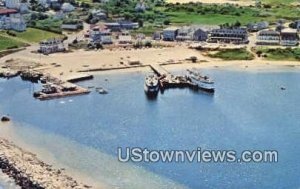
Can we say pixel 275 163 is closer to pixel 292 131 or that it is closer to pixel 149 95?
pixel 292 131

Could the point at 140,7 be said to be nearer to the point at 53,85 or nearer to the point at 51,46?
the point at 51,46

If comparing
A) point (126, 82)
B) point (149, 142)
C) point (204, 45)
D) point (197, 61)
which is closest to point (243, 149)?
point (149, 142)

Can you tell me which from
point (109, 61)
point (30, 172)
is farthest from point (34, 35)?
point (30, 172)

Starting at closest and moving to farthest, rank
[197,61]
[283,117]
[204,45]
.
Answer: [283,117], [197,61], [204,45]

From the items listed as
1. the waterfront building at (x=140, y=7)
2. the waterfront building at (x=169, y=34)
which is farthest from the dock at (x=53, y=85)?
the waterfront building at (x=140, y=7)

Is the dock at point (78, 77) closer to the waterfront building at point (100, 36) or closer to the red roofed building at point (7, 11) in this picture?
the waterfront building at point (100, 36)

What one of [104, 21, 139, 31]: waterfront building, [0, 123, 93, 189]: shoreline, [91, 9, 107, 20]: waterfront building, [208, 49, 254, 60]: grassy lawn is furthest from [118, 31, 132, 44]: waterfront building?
[0, 123, 93, 189]: shoreline
